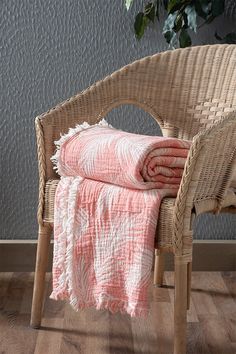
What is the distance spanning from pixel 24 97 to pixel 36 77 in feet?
0.27

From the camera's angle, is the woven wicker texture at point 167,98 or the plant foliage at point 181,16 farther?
the plant foliage at point 181,16

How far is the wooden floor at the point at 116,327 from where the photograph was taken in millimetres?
1828

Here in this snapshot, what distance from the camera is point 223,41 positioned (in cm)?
229

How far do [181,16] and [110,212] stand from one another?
2.75 feet

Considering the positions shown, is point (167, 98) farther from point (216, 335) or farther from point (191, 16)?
point (216, 335)

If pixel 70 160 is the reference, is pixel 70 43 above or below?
above

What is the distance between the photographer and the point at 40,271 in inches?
75.7

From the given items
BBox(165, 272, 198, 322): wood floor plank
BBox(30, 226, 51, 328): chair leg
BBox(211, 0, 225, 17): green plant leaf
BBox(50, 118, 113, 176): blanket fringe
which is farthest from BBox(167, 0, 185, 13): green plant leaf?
BBox(165, 272, 198, 322): wood floor plank

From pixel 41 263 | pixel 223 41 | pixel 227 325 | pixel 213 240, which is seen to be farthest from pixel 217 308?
pixel 223 41

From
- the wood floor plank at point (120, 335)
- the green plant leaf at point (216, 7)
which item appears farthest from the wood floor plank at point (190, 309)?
the green plant leaf at point (216, 7)

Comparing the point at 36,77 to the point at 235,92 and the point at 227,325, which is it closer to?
the point at 235,92

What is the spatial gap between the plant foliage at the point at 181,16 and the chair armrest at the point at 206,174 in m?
0.60

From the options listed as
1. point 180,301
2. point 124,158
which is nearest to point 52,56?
point 124,158

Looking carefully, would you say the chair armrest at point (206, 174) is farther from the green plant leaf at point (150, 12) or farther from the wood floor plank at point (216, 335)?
the green plant leaf at point (150, 12)
